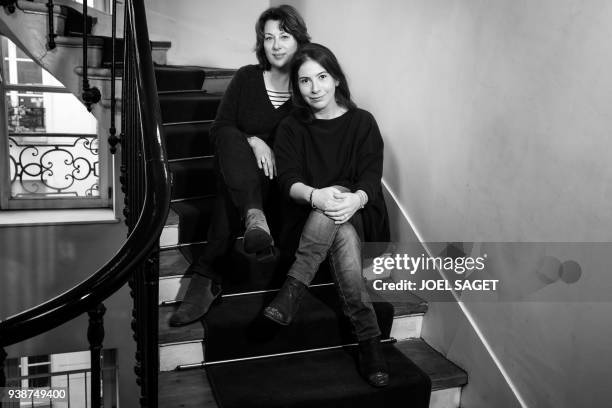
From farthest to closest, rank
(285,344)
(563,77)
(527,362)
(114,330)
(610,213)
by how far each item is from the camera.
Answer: (114,330)
(285,344)
(527,362)
(563,77)
(610,213)

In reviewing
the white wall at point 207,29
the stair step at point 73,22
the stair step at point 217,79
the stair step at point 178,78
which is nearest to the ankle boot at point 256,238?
the stair step at point 73,22

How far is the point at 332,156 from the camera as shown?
7.24ft

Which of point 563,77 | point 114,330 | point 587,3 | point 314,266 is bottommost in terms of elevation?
point 114,330

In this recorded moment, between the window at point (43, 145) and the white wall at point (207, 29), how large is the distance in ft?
3.07

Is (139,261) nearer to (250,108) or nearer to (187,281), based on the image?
(187,281)

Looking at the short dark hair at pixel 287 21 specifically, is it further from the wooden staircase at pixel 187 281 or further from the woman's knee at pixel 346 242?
the woman's knee at pixel 346 242

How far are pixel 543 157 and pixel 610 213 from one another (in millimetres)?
285

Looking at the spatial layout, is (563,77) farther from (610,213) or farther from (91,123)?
(91,123)

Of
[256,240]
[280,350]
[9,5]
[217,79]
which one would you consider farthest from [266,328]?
[217,79]

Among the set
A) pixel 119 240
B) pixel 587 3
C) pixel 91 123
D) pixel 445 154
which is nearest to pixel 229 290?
pixel 445 154

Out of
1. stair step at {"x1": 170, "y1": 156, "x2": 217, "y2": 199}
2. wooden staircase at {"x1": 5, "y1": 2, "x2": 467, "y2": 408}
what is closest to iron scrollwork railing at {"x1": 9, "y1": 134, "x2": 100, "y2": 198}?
wooden staircase at {"x1": 5, "y1": 2, "x2": 467, "y2": 408}

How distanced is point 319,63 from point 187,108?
47.0 inches

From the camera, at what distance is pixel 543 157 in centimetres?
174

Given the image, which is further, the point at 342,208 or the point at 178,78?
the point at 178,78
